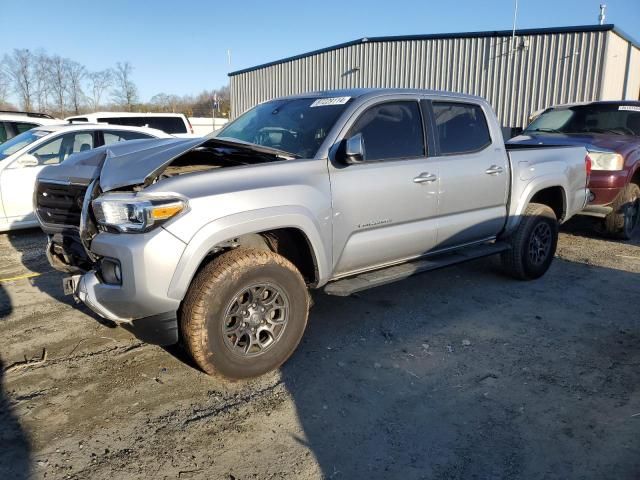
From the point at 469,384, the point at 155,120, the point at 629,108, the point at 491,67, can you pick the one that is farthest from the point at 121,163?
the point at 491,67

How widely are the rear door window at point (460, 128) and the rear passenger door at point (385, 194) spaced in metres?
0.29

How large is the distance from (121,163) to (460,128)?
304cm

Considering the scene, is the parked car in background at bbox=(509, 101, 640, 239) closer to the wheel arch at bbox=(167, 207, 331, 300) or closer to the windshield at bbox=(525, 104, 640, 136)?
the windshield at bbox=(525, 104, 640, 136)

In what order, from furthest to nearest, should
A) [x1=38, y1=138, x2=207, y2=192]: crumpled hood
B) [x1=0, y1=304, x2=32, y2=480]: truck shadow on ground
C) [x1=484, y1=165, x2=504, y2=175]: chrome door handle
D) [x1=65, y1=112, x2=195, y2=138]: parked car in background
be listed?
[x1=65, y1=112, x2=195, y2=138]: parked car in background, [x1=484, y1=165, x2=504, y2=175]: chrome door handle, [x1=38, y1=138, x2=207, y2=192]: crumpled hood, [x1=0, y1=304, x2=32, y2=480]: truck shadow on ground

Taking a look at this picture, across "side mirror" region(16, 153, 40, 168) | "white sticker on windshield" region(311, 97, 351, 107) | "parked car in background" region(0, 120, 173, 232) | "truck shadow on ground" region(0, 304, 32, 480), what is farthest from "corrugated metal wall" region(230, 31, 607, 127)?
"truck shadow on ground" region(0, 304, 32, 480)

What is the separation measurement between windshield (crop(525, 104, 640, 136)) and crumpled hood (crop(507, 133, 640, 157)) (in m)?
0.27

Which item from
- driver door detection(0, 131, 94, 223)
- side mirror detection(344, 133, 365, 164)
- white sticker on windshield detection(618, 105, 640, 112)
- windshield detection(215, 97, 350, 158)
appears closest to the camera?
side mirror detection(344, 133, 365, 164)

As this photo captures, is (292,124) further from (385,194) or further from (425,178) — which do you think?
(425,178)

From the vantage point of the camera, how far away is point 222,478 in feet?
8.02

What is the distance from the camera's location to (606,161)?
7.16 metres

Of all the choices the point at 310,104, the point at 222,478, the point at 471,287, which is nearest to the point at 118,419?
the point at 222,478

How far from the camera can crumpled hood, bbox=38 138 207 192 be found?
3119 millimetres

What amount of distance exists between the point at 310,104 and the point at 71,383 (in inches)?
108

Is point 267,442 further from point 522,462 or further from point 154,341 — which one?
point 522,462
